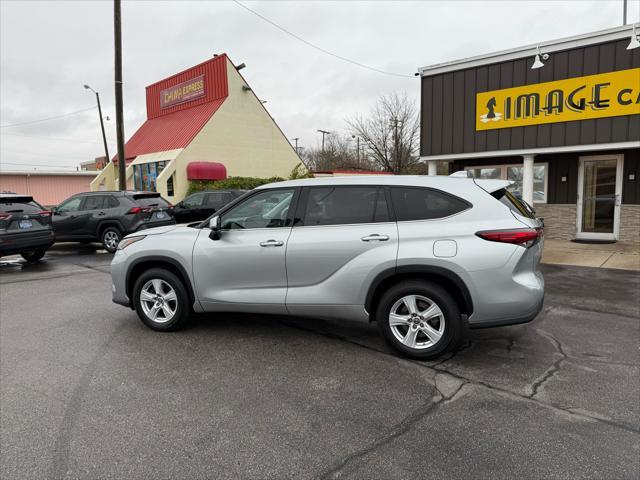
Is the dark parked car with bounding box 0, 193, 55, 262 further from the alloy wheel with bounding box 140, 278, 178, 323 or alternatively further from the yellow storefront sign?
the yellow storefront sign

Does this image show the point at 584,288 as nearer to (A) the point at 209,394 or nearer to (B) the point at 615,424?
(B) the point at 615,424

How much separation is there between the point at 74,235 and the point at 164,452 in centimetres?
1107

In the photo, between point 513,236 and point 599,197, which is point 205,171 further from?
point 513,236

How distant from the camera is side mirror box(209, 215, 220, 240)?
15.4ft

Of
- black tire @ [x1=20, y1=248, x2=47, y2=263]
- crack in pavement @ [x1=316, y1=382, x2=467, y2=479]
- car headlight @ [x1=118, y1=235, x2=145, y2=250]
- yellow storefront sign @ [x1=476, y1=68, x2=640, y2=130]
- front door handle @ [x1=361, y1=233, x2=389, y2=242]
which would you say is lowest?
crack in pavement @ [x1=316, y1=382, x2=467, y2=479]

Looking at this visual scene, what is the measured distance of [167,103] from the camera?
27.5m

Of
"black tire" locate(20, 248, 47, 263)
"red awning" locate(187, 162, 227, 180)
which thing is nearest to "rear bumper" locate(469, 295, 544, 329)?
"black tire" locate(20, 248, 47, 263)

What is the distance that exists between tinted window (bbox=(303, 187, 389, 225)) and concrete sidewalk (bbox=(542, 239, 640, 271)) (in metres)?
6.53

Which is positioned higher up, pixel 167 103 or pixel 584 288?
pixel 167 103

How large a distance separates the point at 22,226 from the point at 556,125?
12679 mm

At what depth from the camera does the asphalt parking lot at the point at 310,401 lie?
270 centimetres

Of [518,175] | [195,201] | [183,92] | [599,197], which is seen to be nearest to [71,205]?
[195,201]

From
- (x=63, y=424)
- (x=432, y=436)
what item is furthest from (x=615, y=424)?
(x=63, y=424)

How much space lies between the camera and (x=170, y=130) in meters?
25.0
